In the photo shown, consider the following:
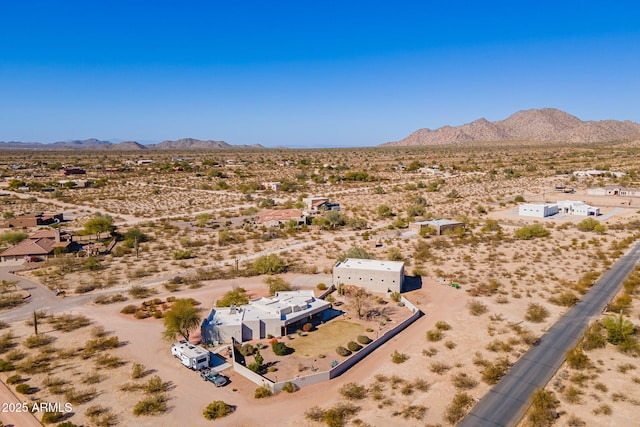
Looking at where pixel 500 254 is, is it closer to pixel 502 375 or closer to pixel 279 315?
pixel 502 375

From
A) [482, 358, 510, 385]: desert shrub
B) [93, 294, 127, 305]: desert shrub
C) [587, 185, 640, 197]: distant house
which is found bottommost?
[482, 358, 510, 385]: desert shrub

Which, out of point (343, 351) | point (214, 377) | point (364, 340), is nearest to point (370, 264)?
point (364, 340)

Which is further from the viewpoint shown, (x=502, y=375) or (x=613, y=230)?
(x=613, y=230)

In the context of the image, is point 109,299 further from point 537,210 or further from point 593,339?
point 537,210

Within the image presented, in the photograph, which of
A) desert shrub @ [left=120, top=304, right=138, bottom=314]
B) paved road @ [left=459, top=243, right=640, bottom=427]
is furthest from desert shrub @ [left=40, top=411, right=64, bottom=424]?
paved road @ [left=459, top=243, right=640, bottom=427]

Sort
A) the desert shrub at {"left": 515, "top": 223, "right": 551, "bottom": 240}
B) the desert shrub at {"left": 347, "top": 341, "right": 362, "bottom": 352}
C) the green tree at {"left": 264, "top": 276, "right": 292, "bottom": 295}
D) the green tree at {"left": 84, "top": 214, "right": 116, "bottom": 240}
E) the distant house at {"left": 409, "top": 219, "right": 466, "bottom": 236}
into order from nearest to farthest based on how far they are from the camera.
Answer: the desert shrub at {"left": 347, "top": 341, "right": 362, "bottom": 352} < the green tree at {"left": 264, "top": 276, "right": 292, "bottom": 295} < the desert shrub at {"left": 515, "top": 223, "right": 551, "bottom": 240} < the green tree at {"left": 84, "top": 214, "right": 116, "bottom": 240} < the distant house at {"left": 409, "top": 219, "right": 466, "bottom": 236}

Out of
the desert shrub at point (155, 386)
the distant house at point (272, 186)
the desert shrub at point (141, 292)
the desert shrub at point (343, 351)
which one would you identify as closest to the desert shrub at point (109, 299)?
the desert shrub at point (141, 292)

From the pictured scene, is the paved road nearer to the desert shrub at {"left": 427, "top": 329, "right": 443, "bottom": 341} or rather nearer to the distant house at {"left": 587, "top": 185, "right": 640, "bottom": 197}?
→ the desert shrub at {"left": 427, "top": 329, "right": 443, "bottom": 341}

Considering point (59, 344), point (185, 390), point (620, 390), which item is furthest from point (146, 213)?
point (620, 390)

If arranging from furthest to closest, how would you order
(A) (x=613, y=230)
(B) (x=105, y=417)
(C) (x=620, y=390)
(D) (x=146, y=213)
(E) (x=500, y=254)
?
(D) (x=146, y=213), (A) (x=613, y=230), (E) (x=500, y=254), (C) (x=620, y=390), (B) (x=105, y=417)
